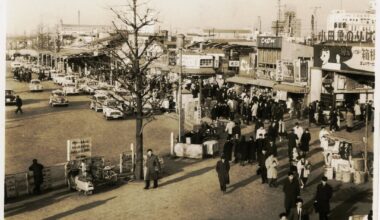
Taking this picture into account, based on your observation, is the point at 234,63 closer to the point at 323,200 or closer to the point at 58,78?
the point at 58,78

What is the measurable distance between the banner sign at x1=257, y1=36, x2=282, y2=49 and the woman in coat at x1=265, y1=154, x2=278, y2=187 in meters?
18.4

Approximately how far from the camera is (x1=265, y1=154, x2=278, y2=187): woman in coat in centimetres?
1414

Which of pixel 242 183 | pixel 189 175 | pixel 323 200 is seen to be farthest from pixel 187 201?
pixel 323 200

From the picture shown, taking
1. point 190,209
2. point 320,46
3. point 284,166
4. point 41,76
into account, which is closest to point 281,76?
point 320,46

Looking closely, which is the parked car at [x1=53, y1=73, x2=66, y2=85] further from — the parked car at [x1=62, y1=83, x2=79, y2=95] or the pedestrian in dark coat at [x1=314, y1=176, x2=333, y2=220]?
the pedestrian in dark coat at [x1=314, y1=176, x2=333, y2=220]

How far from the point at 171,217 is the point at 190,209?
0.72 metres

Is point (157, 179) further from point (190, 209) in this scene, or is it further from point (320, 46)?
point (320, 46)

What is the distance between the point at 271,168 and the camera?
14.2 m

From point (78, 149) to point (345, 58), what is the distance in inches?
578

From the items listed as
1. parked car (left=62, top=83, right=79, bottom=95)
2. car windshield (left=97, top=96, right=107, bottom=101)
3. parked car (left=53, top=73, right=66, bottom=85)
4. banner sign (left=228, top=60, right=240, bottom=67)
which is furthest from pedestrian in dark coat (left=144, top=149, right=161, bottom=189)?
parked car (left=53, top=73, right=66, bottom=85)

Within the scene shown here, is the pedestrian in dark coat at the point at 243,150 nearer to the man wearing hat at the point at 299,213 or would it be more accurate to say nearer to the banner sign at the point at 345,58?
the man wearing hat at the point at 299,213

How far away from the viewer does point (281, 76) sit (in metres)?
29.7

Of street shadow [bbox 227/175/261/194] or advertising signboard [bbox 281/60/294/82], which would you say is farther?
advertising signboard [bbox 281/60/294/82]

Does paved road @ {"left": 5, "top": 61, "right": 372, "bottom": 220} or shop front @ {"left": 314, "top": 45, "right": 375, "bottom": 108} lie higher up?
shop front @ {"left": 314, "top": 45, "right": 375, "bottom": 108}
